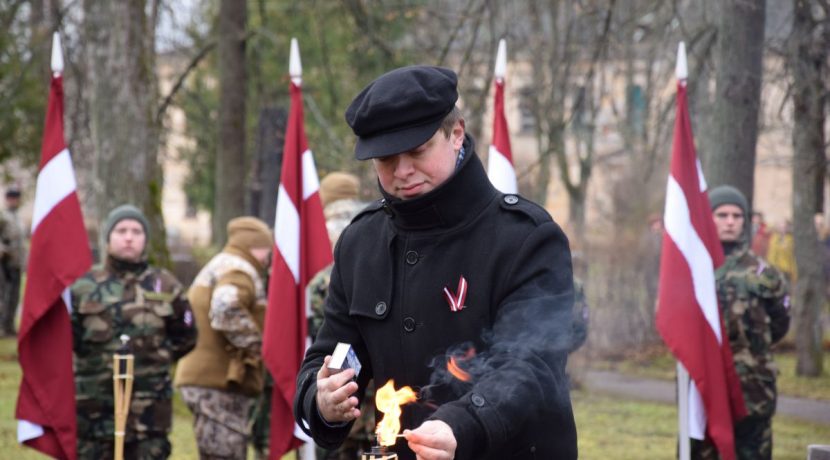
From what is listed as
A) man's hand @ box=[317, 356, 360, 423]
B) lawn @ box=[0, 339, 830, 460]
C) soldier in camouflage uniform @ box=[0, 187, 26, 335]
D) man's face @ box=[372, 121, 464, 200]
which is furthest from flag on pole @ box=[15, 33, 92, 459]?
soldier in camouflage uniform @ box=[0, 187, 26, 335]

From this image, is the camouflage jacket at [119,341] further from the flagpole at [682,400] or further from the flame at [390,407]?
the flame at [390,407]

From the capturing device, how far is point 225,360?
881cm

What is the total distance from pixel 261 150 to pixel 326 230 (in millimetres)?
6155

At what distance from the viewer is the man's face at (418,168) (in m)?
3.39

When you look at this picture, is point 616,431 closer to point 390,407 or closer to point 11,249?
point 11,249

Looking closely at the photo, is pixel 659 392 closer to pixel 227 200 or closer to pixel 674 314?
pixel 227 200

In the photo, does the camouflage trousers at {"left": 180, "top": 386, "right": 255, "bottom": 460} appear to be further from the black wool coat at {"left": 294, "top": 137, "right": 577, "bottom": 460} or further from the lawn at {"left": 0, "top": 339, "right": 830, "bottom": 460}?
the black wool coat at {"left": 294, "top": 137, "right": 577, "bottom": 460}

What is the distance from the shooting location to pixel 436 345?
3418 mm

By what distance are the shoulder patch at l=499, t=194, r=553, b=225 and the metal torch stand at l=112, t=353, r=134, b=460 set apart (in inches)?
169

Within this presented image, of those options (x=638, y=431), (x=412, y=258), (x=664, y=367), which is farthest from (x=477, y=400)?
(x=664, y=367)

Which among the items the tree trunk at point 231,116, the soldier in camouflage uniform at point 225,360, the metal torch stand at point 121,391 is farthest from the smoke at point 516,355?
the tree trunk at point 231,116

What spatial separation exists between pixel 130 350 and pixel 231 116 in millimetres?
8910

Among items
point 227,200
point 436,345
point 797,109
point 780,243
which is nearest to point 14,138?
point 227,200

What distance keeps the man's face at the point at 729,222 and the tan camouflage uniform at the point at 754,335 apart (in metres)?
0.21
